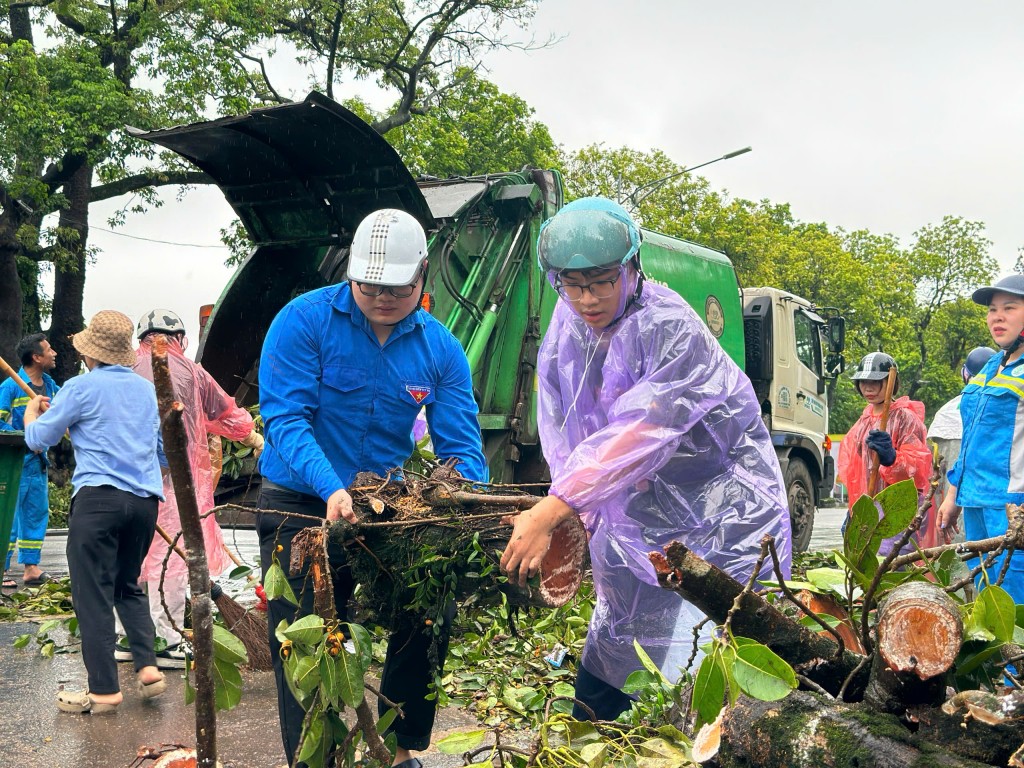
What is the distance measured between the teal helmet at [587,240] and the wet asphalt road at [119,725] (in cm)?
218

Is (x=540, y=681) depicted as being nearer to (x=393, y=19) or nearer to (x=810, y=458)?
(x=810, y=458)

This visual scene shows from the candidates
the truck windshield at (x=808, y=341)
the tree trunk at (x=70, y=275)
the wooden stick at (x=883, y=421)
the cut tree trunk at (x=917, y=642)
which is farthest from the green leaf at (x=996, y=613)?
the tree trunk at (x=70, y=275)

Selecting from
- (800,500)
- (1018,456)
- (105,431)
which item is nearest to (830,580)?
(1018,456)

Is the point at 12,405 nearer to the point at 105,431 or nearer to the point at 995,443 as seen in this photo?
the point at 105,431

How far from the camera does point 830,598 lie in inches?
108

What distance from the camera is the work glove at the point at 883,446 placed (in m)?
6.93

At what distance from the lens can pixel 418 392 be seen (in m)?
3.64

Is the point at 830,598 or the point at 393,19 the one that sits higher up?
the point at 393,19

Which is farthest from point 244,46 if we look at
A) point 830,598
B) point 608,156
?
point 608,156

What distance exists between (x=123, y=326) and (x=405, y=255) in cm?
229

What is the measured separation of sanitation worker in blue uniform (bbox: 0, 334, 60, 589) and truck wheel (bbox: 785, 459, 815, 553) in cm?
704

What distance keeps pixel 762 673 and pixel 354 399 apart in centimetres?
188

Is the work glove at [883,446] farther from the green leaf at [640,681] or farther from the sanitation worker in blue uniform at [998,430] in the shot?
the green leaf at [640,681]

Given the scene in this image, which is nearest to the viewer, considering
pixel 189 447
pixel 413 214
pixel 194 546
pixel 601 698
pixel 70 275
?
pixel 194 546
